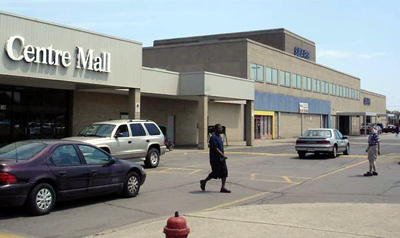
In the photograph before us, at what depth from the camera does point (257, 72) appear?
44.8 metres

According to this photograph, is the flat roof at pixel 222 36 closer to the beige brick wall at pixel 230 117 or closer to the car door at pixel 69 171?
the beige brick wall at pixel 230 117

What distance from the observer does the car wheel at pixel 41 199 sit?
8.39 m

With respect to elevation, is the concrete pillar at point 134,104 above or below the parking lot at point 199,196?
above

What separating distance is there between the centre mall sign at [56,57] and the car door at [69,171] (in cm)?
939

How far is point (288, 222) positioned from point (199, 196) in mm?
3691

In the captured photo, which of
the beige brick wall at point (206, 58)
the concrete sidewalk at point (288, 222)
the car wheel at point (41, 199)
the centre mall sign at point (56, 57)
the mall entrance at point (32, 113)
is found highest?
the beige brick wall at point (206, 58)

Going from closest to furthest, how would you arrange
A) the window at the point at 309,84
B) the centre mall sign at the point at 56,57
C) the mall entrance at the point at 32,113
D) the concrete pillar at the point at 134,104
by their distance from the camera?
1. the centre mall sign at the point at 56,57
2. the mall entrance at the point at 32,113
3. the concrete pillar at the point at 134,104
4. the window at the point at 309,84

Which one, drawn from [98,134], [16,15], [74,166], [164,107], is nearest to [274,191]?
[74,166]

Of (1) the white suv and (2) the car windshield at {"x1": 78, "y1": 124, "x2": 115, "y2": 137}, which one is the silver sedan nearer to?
(1) the white suv

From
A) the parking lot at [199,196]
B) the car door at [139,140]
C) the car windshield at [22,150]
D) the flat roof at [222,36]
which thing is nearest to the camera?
the parking lot at [199,196]

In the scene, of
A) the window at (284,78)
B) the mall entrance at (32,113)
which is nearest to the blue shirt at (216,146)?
the mall entrance at (32,113)

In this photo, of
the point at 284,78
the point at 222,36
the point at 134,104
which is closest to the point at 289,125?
the point at 284,78

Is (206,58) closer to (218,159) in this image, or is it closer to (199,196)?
(218,159)

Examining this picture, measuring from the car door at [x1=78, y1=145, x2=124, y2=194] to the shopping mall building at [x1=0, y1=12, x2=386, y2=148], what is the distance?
9.01 meters
